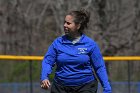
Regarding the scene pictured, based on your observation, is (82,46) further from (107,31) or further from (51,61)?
(107,31)

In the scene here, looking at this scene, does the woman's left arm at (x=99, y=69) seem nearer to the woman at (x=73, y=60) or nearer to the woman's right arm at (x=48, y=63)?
the woman at (x=73, y=60)

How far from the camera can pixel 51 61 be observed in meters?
5.81

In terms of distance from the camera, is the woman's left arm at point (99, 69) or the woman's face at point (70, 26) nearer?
the woman's face at point (70, 26)

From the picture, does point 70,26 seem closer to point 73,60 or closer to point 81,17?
point 81,17

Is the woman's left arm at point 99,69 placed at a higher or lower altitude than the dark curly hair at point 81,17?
lower

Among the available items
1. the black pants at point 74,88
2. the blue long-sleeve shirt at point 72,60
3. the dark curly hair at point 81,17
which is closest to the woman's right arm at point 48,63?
the blue long-sleeve shirt at point 72,60

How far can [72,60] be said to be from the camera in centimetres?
569

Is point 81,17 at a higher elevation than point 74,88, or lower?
higher

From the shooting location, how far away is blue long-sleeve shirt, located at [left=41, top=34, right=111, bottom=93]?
18.7 feet

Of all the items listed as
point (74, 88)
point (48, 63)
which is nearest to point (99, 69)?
point (74, 88)

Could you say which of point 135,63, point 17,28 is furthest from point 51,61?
point 17,28

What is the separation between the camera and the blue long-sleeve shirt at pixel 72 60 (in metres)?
5.70

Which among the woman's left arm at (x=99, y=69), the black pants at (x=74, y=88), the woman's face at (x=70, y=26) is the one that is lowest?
the black pants at (x=74, y=88)

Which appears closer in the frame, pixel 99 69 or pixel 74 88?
pixel 74 88
